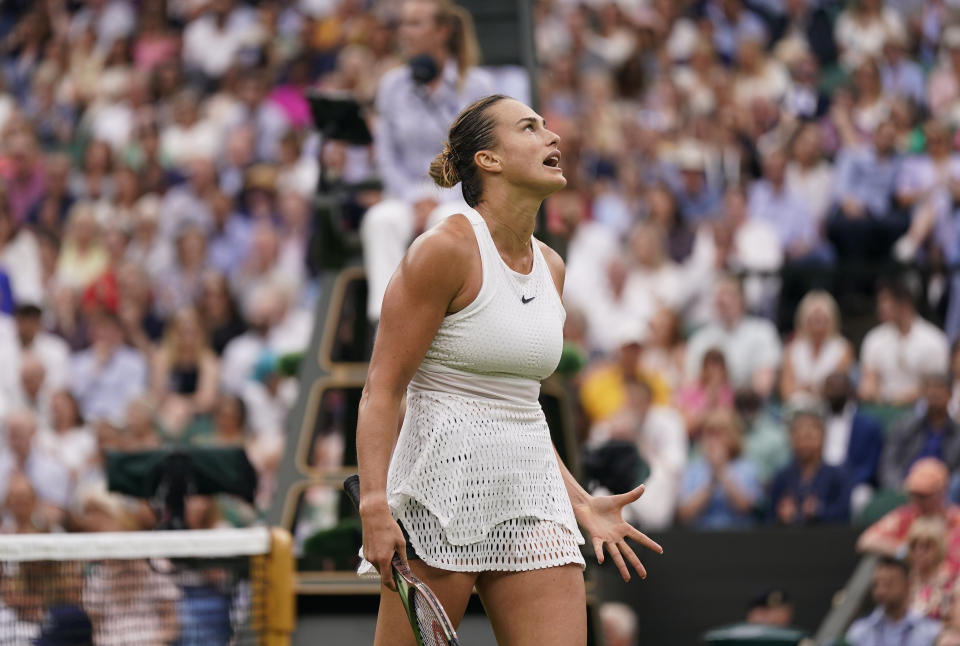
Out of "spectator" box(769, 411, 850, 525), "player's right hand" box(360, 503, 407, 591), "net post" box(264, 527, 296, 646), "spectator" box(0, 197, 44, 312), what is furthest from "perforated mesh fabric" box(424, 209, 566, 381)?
"spectator" box(0, 197, 44, 312)

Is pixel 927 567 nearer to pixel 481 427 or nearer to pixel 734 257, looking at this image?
pixel 734 257

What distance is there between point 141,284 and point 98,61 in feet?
15.6

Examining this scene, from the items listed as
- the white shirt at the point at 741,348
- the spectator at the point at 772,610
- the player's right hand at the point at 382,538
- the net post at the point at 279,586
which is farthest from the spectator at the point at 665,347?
the player's right hand at the point at 382,538

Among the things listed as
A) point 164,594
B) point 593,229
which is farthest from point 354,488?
point 593,229

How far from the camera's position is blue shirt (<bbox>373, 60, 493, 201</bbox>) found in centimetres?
829

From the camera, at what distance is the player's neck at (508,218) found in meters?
4.54

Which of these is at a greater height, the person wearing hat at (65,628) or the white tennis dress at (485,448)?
the white tennis dress at (485,448)

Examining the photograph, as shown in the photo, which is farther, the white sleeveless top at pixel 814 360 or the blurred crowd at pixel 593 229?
the white sleeveless top at pixel 814 360

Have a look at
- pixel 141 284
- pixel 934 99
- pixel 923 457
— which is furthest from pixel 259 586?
pixel 934 99

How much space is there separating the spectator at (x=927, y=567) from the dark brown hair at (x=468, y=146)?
488cm

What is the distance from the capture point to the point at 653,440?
37.7 feet

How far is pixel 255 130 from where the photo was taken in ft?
53.8

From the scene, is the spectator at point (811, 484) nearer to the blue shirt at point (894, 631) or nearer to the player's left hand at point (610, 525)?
the blue shirt at point (894, 631)

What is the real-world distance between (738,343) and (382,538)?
→ 846 centimetres
